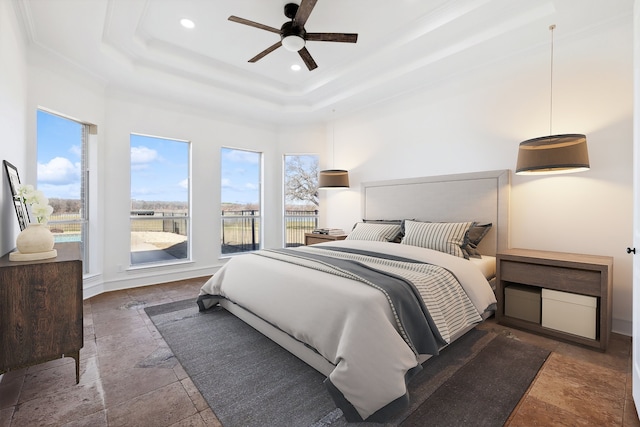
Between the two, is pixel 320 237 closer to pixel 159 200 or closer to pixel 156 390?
pixel 159 200

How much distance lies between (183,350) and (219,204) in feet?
10.1

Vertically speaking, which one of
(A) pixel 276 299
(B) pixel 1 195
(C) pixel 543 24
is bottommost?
(A) pixel 276 299

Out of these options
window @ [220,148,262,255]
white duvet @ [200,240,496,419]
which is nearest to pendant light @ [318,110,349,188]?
window @ [220,148,262,255]

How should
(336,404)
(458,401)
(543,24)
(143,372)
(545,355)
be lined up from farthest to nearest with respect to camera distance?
(543,24), (545,355), (143,372), (458,401), (336,404)

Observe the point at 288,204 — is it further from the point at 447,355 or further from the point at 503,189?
the point at 447,355

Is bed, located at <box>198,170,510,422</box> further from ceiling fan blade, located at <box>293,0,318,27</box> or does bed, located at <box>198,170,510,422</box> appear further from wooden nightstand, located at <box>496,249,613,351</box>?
ceiling fan blade, located at <box>293,0,318,27</box>

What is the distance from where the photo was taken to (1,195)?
2.20 m

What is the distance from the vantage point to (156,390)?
1920mm

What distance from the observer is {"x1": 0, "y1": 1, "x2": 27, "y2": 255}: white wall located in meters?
2.20

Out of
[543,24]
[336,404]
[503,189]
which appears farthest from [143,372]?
[543,24]

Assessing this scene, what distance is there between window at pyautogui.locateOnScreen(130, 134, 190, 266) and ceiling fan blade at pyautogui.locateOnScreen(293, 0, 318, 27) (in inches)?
124

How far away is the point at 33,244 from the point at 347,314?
2127mm

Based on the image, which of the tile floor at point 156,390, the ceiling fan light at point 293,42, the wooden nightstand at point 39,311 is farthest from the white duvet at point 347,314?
the ceiling fan light at point 293,42

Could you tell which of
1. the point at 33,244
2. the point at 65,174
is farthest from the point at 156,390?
the point at 65,174
